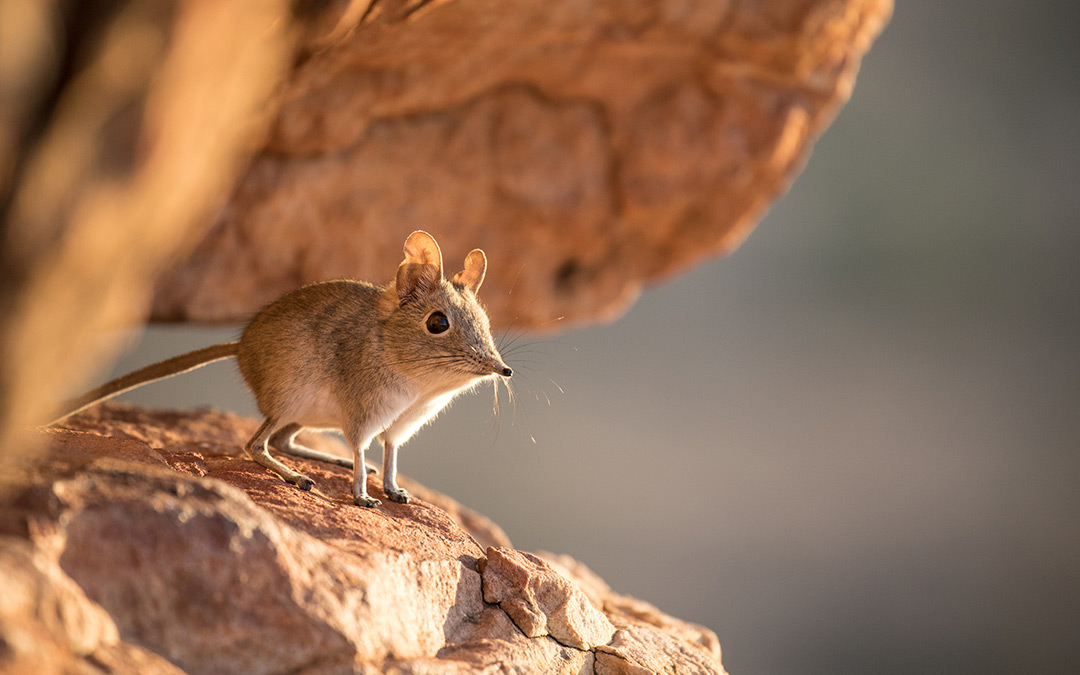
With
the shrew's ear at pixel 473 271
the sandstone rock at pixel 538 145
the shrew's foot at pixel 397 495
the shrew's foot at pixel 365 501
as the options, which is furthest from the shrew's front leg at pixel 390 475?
the sandstone rock at pixel 538 145

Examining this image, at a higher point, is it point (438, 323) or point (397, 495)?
point (438, 323)

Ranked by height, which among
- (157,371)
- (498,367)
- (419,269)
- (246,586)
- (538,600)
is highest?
(419,269)

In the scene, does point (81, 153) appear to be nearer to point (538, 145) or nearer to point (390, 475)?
point (390, 475)

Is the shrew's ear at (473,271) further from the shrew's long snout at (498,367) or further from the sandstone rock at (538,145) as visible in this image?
the sandstone rock at (538,145)

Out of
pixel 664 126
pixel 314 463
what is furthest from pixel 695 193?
pixel 314 463

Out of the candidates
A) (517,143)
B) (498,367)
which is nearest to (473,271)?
(498,367)

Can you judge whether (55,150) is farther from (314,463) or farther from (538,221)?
(538,221)

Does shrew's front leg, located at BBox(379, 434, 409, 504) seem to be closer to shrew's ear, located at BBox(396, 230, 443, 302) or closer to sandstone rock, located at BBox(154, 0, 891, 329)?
shrew's ear, located at BBox(396, 230, 443, 302)
